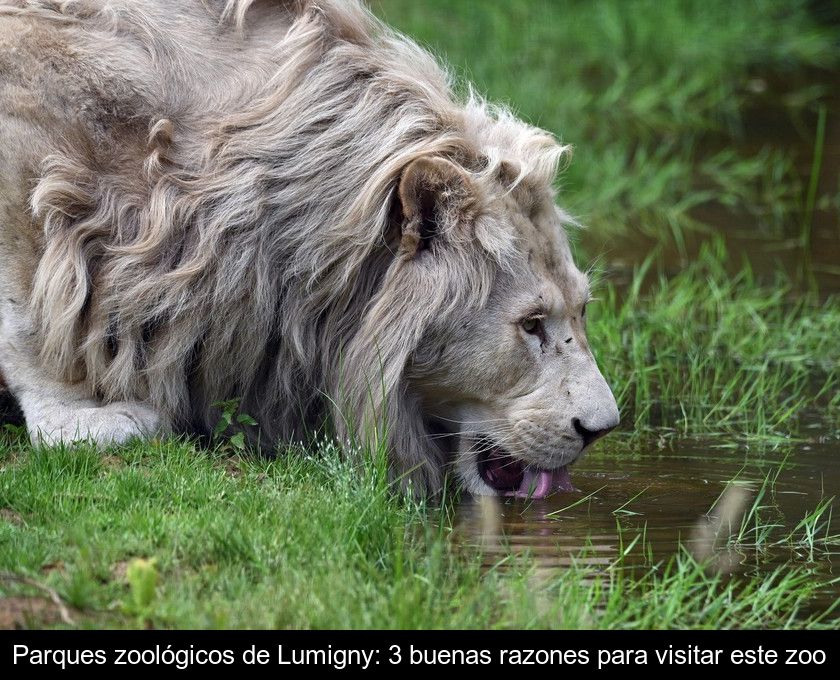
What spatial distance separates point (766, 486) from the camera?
4707 millimetres

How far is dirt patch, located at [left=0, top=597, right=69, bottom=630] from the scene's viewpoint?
3084 millimetres

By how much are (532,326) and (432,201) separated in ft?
1.67

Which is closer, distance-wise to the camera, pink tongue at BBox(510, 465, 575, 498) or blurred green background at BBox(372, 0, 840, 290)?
pink tongue at BBox(510, 465, 575, 498)

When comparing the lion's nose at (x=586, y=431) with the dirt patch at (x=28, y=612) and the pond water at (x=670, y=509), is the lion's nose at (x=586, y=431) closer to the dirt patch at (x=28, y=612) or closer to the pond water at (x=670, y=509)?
the pond water at (x=670, y=509)

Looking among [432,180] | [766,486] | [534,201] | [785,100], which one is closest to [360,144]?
[432,180]

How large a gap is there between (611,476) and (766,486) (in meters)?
0.52

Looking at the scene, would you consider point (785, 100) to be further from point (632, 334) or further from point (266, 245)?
point (266, 245)

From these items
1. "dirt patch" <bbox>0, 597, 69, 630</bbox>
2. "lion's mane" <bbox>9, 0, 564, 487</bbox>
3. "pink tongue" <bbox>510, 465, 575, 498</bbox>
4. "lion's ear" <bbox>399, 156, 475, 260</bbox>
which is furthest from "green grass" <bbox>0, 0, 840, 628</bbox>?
"lion's ear" <bbox>399, 156, 475, 260</bbox>

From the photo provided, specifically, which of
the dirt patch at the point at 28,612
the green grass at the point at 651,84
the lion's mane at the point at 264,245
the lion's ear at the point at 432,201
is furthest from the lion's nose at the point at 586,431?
the green grass at the point at 651,84

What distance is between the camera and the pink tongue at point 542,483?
14.8 ft

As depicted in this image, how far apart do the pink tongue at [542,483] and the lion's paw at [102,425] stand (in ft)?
3.88

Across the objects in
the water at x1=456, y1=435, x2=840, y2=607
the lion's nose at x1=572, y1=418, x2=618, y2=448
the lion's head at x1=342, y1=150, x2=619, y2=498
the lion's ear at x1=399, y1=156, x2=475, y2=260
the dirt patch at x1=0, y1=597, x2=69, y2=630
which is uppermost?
the lion's ear at x1=399, y1=156, x2=475, y2=260

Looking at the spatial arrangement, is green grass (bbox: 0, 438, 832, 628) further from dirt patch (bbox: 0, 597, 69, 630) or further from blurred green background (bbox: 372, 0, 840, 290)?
blurred green background (bbox: 372, 0, 840, 290)
